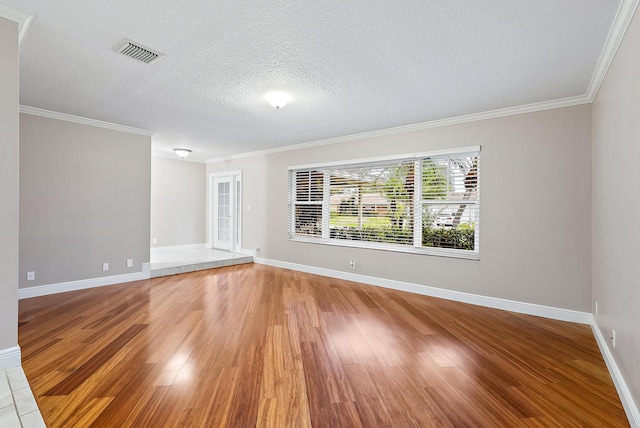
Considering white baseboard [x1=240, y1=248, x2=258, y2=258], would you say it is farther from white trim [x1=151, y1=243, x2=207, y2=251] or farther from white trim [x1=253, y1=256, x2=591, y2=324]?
white trim [x1=151, y1=243, x2=207, y2=251]

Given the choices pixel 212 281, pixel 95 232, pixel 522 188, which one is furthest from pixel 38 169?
pixel 522 188

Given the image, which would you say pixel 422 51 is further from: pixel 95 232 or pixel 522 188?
pixel 95 232

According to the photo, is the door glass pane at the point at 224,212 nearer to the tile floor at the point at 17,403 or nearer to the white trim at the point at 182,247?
the white trim at the point at 182,247

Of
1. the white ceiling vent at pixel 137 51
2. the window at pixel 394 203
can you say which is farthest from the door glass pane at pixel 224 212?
the white ceiling vent at pixel 137 51

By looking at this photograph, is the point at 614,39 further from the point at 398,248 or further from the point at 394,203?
the point at 398,248

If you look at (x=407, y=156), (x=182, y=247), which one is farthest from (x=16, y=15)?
(x=182, y=247)

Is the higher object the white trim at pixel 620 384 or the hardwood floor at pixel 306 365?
the white trim at pixel 620 384

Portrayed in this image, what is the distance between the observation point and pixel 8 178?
221cm

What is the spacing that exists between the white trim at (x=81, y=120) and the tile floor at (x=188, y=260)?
2458 millimetres

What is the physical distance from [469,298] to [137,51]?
471cm

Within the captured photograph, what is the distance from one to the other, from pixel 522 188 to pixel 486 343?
2039mm

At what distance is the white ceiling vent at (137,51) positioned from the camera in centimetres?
245

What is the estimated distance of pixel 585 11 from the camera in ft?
6.56

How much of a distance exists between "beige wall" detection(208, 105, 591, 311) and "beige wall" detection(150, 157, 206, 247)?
214 inches
